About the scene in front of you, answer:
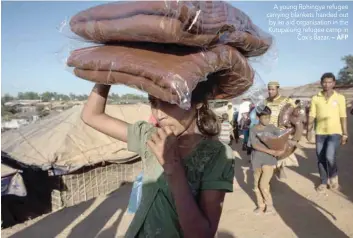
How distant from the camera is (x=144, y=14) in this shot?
1.04 metres

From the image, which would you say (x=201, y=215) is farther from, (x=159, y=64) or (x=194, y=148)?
(x=159, y=64)

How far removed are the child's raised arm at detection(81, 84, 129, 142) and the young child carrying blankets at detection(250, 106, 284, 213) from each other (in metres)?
2.90

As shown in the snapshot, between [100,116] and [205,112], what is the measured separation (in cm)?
53

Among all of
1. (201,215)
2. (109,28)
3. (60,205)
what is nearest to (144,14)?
(109,28)

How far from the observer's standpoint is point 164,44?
3.77 ft

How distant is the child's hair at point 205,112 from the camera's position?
1.30 m

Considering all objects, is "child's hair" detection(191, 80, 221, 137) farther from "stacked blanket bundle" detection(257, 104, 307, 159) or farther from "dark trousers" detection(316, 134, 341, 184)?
"dark trousers" detection(316, 134, 341, 184)

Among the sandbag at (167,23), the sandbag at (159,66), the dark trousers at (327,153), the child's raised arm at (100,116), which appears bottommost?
the dark trousers at (327,153)

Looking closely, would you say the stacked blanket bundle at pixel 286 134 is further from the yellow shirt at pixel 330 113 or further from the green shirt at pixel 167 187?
the green shirt at pixel 167 187

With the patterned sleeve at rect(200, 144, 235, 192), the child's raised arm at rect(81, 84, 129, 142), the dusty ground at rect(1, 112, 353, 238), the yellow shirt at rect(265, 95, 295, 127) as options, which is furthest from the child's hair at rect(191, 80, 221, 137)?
the yellow shirt at rect(265, 95, 295, 127)

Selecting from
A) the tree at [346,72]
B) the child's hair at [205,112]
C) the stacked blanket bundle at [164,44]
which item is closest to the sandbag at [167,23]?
the stacked blanket bundle at [164,44]

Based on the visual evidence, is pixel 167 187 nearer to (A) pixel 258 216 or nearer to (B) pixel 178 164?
(B) pixel 178 164

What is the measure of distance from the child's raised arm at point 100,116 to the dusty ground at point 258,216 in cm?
283

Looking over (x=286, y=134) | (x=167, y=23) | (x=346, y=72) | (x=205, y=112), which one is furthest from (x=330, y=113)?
(x=346, y=72)
